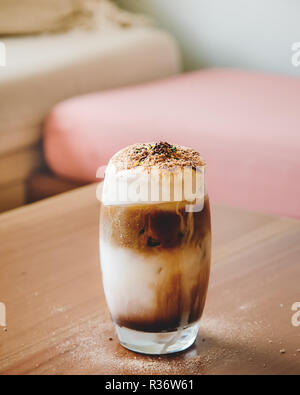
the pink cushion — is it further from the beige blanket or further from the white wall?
the beige blanket

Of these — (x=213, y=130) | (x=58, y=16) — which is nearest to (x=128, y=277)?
(x=213, y=130)

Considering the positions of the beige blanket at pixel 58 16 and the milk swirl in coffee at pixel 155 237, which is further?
the beige blanket at pixel 58 16

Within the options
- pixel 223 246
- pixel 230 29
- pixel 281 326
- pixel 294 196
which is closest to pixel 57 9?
pixel 230 29

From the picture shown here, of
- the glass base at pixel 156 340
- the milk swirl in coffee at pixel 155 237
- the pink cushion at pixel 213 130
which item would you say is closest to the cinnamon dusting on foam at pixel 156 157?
the milk swirl in coffee at pixel 155 237

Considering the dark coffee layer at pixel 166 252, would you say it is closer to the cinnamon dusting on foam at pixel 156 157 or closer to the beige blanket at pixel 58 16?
the cinnamon dusting on foam at pixel 156 157

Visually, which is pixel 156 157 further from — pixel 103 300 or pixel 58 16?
pixel 58 16

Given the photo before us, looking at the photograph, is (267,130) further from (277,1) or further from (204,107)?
(277,1)
